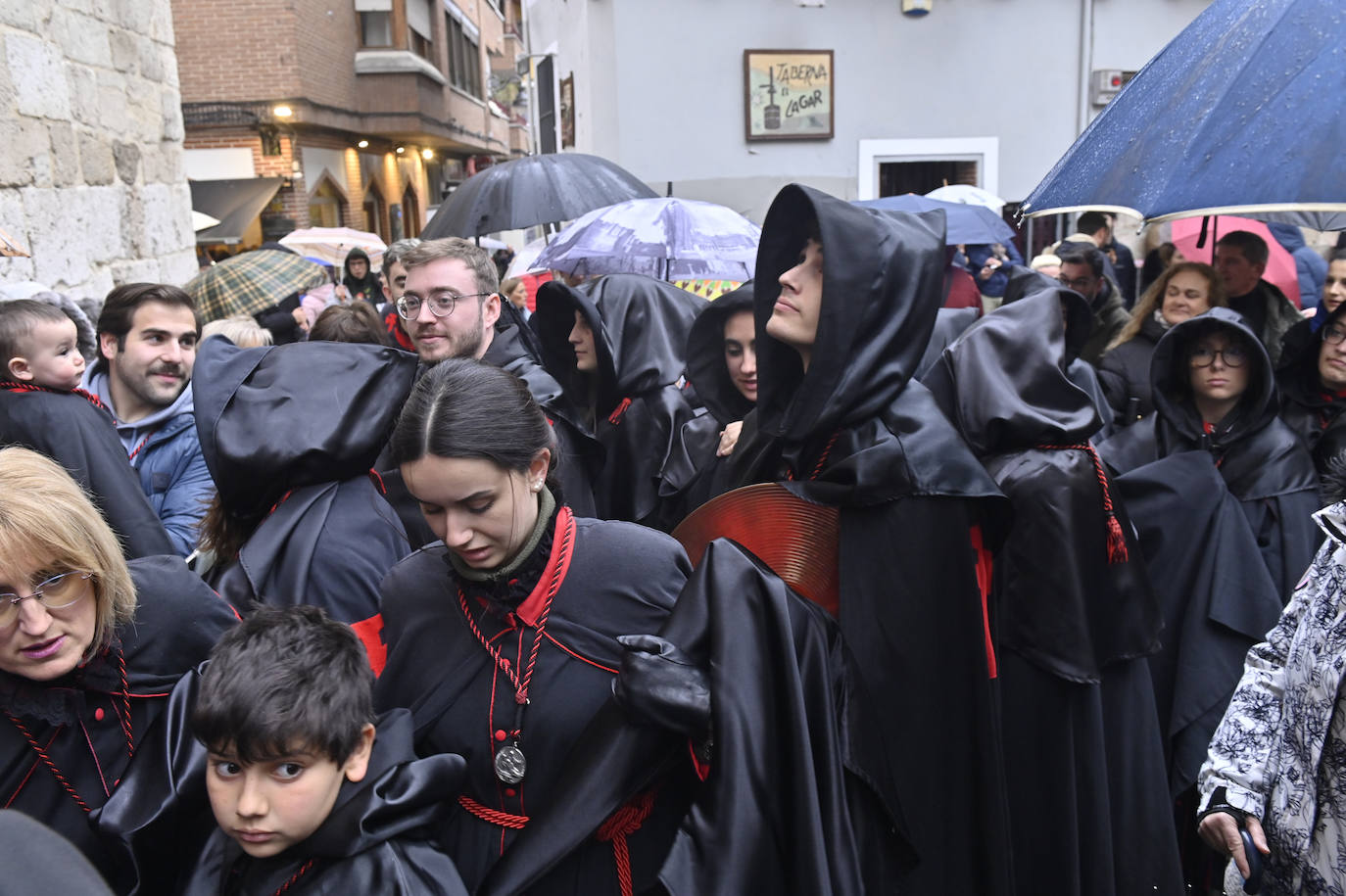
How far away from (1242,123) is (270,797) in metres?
2.62

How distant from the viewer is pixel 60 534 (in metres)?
1.81

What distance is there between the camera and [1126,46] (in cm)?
1301

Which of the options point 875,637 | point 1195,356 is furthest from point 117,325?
point 1195,356

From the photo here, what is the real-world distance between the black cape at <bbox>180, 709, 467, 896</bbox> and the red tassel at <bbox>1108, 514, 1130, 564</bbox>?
2080 millimetres

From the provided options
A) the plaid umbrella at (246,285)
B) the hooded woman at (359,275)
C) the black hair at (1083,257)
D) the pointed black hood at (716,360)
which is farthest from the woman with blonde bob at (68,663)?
the hooded woman at (359,275)

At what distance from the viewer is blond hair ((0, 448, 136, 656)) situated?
1.78 m

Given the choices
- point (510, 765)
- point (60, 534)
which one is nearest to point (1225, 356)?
point (510, 765)

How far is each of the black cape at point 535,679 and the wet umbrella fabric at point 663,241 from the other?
13.7ft

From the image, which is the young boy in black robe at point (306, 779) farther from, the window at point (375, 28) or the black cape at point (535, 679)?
the window at point (375, 28)

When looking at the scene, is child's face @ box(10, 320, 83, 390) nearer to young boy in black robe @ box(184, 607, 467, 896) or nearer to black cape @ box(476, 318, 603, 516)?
black cape @ box(476, 318, 603, 516)

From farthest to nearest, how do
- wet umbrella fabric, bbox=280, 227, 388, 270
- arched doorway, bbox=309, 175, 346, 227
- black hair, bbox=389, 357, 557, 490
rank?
arched doorway, bbox=309, 175, 346, 227, wet umbrella fabric, bbox=280, 227, 388, 270, black hair, bbox=389, 357, 557, 490

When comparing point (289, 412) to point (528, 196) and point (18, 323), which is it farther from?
point (528, 196)

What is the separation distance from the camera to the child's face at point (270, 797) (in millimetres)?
1687

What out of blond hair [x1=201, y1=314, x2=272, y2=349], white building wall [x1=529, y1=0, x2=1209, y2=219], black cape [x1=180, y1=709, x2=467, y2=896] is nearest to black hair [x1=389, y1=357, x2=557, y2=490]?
black cape [x1=180, y1=709, x2=467, y2=896]
